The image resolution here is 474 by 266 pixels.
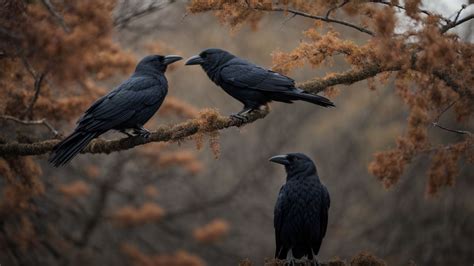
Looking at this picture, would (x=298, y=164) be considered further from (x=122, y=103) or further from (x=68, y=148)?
(x=68, y=148)

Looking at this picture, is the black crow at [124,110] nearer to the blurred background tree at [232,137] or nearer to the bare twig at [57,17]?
the blurred background tree at [232,137]

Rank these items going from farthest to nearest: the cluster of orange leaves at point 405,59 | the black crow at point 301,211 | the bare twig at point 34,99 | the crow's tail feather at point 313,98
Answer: the black crow at point 301,211, the bare twig at point 34,99, the crow's tail feather at point 313,98, the cluster of orange leaves at point 405,59

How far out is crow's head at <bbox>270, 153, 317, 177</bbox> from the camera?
671 cm

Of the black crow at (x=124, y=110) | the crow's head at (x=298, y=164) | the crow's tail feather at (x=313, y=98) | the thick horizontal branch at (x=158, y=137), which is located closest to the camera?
the thick horizontal branch at (x=158, y=137)

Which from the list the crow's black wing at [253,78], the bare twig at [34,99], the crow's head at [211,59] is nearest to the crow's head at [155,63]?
the crow's head at [211,59]

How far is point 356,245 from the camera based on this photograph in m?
12.7

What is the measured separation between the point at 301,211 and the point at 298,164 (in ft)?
1.74

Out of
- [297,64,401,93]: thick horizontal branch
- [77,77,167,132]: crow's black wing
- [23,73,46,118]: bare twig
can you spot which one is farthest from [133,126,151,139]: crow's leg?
[297,64,401,93]: thick horizontal branch

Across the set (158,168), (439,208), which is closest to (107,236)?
(158,168)

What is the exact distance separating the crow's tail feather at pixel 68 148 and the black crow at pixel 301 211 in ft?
6.79

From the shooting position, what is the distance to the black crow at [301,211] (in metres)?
6.52

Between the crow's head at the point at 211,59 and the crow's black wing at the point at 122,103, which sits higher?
the crow's head at the point at 211,59

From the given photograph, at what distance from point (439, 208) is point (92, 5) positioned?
27.7ft

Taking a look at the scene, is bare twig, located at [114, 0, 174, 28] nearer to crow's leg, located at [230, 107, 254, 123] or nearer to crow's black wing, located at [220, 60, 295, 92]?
crow's black wing, located at [220, 60, 295, 92]
